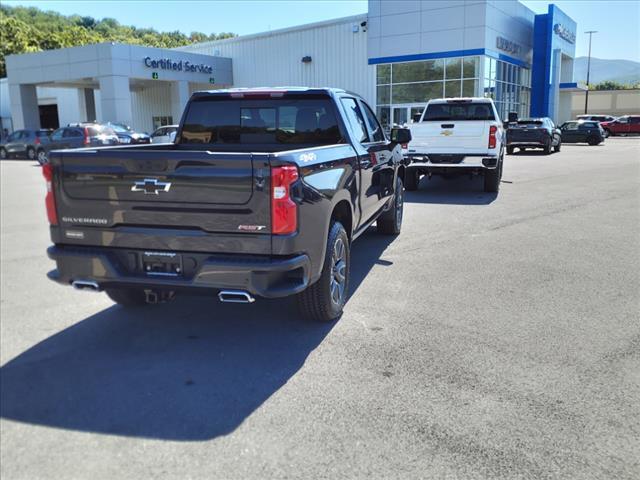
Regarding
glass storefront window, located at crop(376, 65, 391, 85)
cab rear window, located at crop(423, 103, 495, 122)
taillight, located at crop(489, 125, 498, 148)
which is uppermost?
glass storefront window, located at crop(376, 65, 391, 85)

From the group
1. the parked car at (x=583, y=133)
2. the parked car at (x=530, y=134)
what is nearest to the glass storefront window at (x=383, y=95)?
the parked car at (x=530, y=134)

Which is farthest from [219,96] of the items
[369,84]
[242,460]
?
[369,84]

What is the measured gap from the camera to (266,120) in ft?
18.6

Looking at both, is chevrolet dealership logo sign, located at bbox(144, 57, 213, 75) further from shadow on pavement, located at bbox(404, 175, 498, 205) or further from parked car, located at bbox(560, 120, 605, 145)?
parked car, located at bbox(560, 120, 605, 145)

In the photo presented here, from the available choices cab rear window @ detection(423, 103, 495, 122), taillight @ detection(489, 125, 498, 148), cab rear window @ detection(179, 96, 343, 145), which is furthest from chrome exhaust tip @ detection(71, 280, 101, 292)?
cab rear window @ detection(423, 103, 495, 122)

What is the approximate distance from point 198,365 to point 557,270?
4438mm

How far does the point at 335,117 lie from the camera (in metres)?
5.59

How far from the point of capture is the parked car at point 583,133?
3453 cm

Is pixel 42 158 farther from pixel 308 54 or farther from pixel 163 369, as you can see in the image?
pixel 308 54

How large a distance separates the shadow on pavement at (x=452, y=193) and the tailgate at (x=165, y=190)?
8503mm

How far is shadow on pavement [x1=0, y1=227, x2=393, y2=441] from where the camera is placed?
3.24 m

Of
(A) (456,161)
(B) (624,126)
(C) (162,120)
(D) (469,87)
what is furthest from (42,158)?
(B) (624,126)

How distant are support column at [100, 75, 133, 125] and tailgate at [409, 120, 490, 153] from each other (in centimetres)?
2322

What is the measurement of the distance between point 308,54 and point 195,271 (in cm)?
3350
